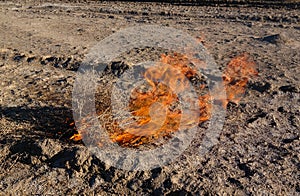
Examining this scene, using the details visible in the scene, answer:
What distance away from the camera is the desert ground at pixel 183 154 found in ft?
10.4

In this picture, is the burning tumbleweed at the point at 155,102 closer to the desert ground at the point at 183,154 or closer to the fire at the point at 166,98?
the fire at the point at 166,98

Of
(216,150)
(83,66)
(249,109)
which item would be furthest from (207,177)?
(83,66)

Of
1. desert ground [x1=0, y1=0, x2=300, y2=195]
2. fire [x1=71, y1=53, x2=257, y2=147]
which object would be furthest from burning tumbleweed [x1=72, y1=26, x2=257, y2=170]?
desert ground [x1=0, y1=0, x2=300, y2=195]

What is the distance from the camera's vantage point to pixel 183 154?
3.51 meters

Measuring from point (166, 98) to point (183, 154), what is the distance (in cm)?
108

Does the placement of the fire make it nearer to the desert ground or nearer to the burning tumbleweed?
the burning tumbleweed

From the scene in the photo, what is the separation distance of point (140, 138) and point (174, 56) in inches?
97.8

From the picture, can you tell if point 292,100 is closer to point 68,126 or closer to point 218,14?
point 68,126

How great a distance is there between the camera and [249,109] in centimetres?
429

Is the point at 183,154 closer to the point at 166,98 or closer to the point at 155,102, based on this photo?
the point at 155,102

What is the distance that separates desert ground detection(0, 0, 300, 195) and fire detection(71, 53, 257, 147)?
16cm

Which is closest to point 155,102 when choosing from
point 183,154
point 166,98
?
point 166,98

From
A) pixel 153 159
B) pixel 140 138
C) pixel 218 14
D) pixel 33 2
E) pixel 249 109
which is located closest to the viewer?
pixel 153 159

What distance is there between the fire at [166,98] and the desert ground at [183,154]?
6.4 inches
